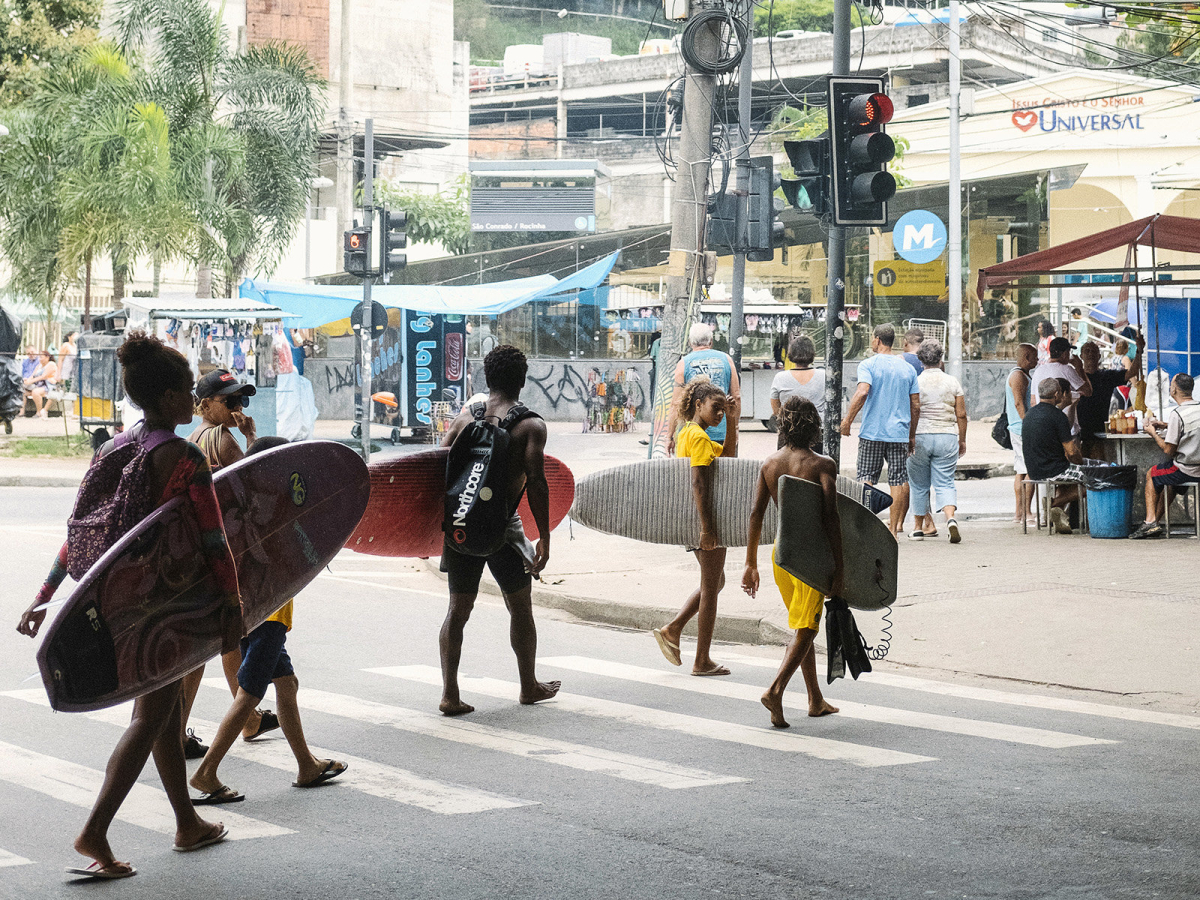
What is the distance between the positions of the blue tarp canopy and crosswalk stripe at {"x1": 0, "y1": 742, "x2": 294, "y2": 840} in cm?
1913

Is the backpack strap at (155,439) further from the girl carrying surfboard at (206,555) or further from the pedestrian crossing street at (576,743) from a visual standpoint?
the pedestrian crossing street at (576,743)

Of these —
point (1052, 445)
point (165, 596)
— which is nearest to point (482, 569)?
point (165, 596)

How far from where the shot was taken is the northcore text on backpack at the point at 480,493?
276 inches

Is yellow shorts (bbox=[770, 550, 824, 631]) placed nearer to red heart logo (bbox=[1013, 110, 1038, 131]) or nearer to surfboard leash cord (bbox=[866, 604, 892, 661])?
surfboard leash cord (bbox=[866, 604, 892, 661])

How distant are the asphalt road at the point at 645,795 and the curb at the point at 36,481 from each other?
12151 mm

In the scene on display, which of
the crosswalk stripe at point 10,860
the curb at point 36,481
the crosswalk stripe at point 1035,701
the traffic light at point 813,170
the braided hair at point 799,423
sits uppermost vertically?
the traffic light at point 813,170

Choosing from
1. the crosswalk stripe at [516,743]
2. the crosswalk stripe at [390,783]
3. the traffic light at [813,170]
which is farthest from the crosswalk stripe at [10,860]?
the traffic light at [813,170]

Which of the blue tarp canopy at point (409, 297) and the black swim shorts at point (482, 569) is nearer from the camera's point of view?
the black swim shorts at point (482, 569)

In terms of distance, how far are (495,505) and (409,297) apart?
19238 mm

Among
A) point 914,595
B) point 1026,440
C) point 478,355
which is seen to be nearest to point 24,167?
point 478,355

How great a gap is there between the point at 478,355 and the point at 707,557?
99.3ft

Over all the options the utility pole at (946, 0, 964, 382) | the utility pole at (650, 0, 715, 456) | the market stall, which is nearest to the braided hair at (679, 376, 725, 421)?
the utility pole at (650, 0, 715, 456)

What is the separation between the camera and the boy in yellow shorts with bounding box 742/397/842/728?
6.71m

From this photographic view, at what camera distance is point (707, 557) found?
25.8ft
